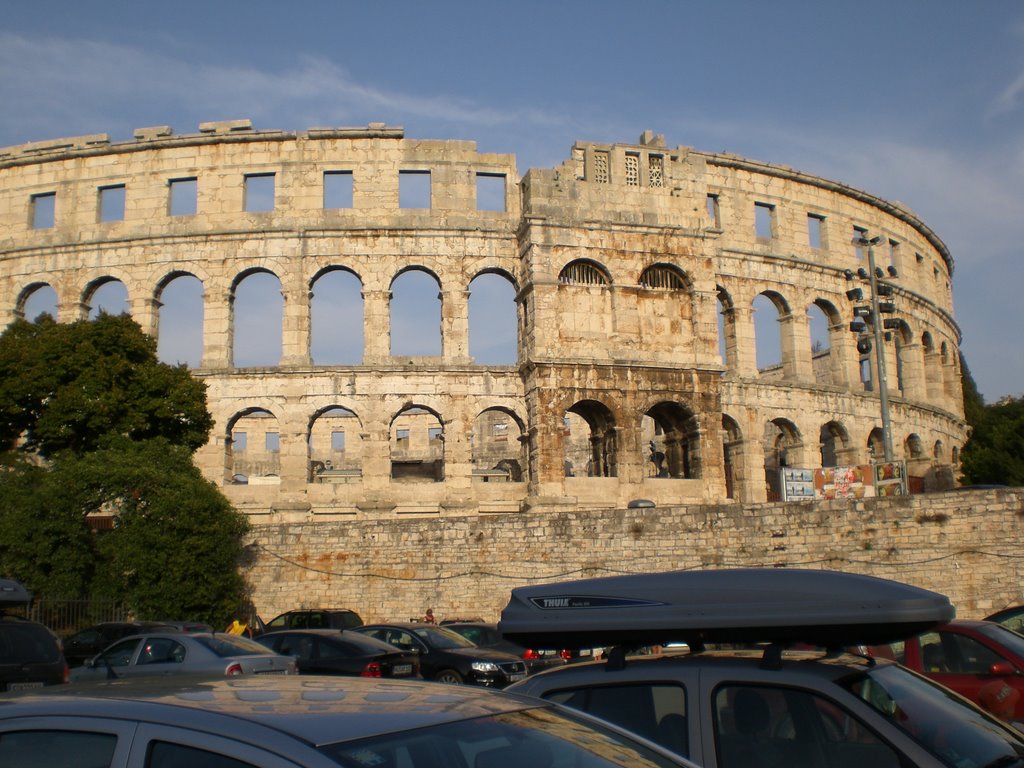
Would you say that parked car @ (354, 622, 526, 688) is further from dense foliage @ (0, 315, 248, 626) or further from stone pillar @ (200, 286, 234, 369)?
stone pillar @ (200, 286, 234, 369)

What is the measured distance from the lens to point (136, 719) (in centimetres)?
301

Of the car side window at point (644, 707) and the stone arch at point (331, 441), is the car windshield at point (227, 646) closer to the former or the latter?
the car side window at point (644, 707)

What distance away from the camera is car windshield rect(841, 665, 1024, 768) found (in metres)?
4.53

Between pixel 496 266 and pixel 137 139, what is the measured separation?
44.0 ft

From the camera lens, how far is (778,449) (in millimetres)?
45406

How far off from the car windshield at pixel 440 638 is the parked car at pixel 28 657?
6074 mm

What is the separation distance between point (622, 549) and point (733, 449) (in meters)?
12.9

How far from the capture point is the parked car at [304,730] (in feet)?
9.14

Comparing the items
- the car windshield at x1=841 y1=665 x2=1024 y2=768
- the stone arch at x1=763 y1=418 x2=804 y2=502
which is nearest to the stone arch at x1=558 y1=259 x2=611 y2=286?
the stone arch at x1=763 y1=418 x2=804 y2=502

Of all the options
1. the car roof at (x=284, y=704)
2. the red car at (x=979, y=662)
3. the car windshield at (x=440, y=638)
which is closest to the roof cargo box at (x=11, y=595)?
the car windshield at (x=440, y=638)

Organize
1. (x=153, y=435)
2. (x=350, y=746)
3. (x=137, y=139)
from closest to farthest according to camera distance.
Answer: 1. (x=350, y=746)
2. (x=153, y=435)
3. (x=137, y=139)

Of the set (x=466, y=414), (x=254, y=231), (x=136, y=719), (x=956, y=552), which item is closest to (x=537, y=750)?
(x=136, y=719)

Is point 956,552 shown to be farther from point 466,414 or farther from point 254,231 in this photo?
point 254,231

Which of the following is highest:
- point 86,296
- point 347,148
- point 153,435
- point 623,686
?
point 347,148
